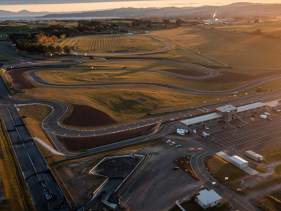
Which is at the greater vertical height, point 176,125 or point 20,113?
point 20,113

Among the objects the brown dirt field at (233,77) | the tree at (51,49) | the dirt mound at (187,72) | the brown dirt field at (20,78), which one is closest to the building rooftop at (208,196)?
the brown dirt field at (20,78)

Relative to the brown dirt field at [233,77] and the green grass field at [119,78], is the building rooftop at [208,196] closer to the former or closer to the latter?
the green grass field at [119,78]

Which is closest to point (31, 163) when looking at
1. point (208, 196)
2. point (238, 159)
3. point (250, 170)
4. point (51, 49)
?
point (208, 196)

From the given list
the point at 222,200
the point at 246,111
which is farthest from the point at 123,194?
the point at 246,111

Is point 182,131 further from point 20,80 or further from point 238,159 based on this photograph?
point 20,80

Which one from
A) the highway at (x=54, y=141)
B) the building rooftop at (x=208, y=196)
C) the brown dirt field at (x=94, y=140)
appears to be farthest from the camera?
the brown dirt field at (x=94, y=140)

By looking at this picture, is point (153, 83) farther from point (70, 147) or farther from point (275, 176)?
point (275, 176)
